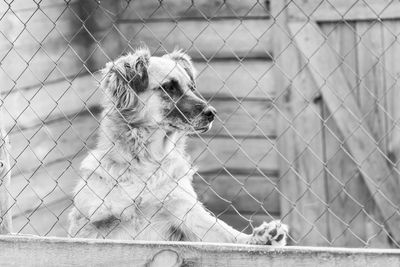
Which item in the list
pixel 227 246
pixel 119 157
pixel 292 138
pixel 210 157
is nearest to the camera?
pixel 227 246

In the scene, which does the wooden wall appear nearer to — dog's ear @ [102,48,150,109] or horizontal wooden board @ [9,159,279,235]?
horizontal wooden board @ [9,159,279,235]

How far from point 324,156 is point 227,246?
3.53 meters

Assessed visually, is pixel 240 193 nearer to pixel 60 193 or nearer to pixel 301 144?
pixel 301 144

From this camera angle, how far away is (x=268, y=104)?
23.5 ft

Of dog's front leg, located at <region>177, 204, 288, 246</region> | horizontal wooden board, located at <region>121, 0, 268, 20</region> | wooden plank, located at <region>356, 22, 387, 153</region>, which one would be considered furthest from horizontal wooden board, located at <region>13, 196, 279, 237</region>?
dog's front leg, located at <region>177, 204, 288, 246</region>

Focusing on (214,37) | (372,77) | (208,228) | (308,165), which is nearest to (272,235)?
(208,228)

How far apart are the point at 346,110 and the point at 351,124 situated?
5.3 inches

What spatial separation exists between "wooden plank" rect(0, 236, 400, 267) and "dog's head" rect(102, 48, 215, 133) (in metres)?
1.29

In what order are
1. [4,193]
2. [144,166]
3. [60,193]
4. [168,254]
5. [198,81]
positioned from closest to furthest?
[168,254] → [4,193] → [144,166] → [60,193] → [198,81]

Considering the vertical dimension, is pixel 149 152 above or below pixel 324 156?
below

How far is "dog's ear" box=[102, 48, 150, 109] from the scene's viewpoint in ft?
15.7

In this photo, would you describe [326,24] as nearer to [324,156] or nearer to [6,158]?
[324,156]

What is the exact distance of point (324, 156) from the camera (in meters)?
6.73

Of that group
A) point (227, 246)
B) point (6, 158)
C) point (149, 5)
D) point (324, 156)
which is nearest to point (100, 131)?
point (6, 158)
